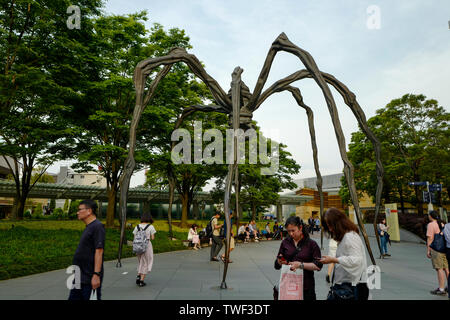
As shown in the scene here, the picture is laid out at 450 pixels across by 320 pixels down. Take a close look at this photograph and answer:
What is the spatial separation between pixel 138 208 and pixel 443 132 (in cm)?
3915

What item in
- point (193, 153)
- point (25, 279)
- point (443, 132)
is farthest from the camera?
point (443, 132)

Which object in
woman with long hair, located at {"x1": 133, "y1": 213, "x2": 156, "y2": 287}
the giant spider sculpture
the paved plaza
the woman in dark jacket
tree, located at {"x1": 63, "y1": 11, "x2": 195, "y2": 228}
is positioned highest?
tree, located at {"x1": 63, "y1": 11, "x2": 195, "y2": 228}

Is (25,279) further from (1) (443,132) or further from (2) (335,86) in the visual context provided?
(1) (443,132)

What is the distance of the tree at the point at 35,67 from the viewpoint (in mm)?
10680

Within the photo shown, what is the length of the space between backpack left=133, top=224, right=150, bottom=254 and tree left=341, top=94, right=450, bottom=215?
2228cm

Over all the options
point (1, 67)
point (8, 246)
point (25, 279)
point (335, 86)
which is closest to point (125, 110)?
point (1, 67)

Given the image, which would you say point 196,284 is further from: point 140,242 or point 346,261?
point 346,261

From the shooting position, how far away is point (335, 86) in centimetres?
521

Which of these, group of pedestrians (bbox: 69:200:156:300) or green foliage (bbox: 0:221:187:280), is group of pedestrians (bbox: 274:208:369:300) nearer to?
group of pedestrians (bbox: 69:200:156:300)

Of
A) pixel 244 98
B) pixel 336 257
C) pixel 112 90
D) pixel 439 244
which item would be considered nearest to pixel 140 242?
pixel 244 98

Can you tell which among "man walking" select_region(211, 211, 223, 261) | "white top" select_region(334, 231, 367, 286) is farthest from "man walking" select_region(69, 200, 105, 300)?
"man walking" select_region(211, 211, 223, 261)

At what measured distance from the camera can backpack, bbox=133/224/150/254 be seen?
18.8 feet

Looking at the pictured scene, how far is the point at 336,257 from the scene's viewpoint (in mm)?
2762
